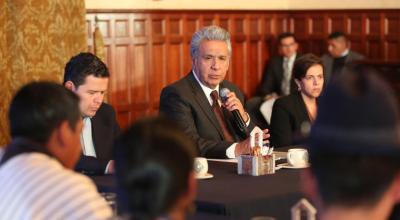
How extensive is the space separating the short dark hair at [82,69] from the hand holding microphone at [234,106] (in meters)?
0.73

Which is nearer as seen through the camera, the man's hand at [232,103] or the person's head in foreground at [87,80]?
the person's head in foreground at [87,80]

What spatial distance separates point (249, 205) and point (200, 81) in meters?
1.90

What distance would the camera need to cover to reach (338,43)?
1113 centimetres

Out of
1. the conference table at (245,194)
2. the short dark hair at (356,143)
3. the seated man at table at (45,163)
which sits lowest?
the conference table at (245,194)

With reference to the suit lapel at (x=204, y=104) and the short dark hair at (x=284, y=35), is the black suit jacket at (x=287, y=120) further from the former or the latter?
the short dark hair at (x=284, y=35)

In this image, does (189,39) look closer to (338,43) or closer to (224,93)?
(338,43)

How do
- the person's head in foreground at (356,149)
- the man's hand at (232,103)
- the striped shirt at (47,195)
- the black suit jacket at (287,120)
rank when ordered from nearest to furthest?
the person's head in foreground at (356,149)
the striped shirt at (47,195)
the man's hand at (232,103)
the black suit jacket at (287,120)

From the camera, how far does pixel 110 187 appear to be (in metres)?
3.93

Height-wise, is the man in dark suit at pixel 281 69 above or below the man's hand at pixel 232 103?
below

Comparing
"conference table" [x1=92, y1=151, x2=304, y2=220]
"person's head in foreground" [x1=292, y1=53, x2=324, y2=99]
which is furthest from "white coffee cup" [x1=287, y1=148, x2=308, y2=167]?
"person's head in foreground" [x1=292, y1=53, x2=324, y2=99]

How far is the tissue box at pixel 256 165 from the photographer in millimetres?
4234

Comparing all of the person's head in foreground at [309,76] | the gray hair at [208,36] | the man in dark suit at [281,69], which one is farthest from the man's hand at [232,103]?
the man in dark suit at [281,69]

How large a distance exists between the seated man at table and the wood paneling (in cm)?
694

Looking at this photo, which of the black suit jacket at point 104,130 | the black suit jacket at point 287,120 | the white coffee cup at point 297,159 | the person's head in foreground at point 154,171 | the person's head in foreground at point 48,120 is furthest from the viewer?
the black suit jacket at point 287,120
